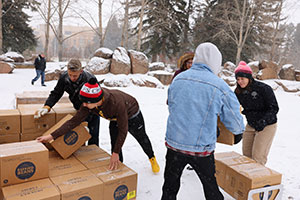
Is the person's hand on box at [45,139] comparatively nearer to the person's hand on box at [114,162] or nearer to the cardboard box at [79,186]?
the cardboard box at [79,186]

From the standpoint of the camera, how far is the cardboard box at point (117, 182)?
91.7 inches

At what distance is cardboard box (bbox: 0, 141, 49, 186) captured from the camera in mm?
2082

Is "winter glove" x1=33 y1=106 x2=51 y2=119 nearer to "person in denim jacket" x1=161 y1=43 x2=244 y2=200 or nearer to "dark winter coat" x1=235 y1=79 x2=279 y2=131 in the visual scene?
"person in denim jacket" x1=161 y1=43 x2=244 y2=200

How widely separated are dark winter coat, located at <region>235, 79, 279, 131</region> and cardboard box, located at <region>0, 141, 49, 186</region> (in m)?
2.48

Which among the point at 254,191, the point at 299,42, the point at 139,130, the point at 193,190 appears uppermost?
the point at 299,42

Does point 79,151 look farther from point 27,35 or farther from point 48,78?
point 27,35

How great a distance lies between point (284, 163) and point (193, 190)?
2127mm

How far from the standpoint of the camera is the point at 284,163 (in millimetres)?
4230

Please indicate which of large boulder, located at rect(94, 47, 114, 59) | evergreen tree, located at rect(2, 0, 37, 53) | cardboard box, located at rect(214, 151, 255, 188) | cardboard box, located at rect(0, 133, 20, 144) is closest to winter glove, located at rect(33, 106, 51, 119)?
cardboard box, located at rect(0, 133, 20, 144)

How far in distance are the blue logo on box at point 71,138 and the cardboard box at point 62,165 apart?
0.59ft

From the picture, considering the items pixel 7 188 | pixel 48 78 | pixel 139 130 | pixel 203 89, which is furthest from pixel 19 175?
pixel 48 78

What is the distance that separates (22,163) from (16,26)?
24209mm

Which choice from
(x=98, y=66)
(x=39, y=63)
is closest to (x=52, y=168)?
(x=39, y=63)

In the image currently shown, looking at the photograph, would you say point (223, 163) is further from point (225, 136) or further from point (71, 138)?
point (71, 138)
